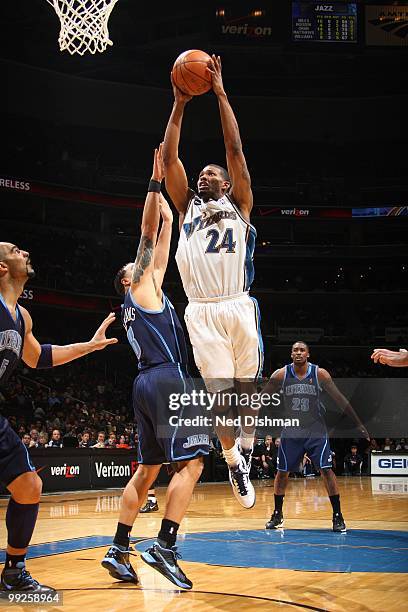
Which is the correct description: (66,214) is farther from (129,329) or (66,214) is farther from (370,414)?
(129,329)

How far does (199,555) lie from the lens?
23.2 ft

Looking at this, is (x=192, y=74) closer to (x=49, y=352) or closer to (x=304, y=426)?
(x=49, y=352)

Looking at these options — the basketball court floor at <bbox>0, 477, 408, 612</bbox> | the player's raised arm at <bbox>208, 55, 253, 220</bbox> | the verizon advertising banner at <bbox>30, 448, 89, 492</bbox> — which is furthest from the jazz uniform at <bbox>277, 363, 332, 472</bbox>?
the verizon advertising banner at <bbox>30, 448, 89, 492</bbox>

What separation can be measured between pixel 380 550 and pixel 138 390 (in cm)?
323

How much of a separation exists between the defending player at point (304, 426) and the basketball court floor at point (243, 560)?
46 centimetres

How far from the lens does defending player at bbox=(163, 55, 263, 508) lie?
17.9 ft

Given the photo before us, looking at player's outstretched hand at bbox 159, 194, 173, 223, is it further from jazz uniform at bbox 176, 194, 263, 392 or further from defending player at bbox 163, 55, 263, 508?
jazz uniform at bbox 176, 194, 263, 392

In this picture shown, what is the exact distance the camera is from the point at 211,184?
5621 millimetres

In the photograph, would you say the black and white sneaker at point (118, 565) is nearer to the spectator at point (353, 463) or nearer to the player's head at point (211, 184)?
the player's head at point (211, 184)

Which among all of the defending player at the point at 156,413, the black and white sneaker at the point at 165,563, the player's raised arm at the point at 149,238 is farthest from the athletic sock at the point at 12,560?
the player's raised arm at the point at 149,238

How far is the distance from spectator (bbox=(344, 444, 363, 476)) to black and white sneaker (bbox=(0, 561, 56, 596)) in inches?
773

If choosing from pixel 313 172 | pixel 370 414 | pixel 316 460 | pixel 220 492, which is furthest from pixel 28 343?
pixel 313 172

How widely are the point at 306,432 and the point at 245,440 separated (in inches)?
142

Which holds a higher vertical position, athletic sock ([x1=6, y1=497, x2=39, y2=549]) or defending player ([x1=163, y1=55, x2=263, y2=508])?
defending player ([x1=163, y1=55, x2=263, y2=508])
